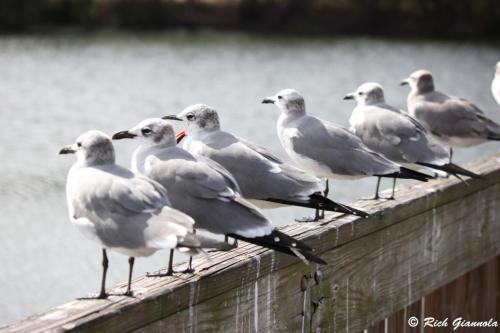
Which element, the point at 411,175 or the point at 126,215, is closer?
the point at 126,215

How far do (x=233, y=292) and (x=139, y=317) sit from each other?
1.19ft

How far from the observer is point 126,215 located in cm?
248

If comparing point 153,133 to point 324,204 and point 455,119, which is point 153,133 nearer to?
point 324,204

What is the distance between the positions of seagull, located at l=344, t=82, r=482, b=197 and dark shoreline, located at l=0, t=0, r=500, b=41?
106 ft

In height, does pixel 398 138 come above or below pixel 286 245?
below

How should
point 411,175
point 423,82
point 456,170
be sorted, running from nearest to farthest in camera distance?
point 411,175 < point 456,170 < point 423,82

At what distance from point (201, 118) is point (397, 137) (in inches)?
46.8

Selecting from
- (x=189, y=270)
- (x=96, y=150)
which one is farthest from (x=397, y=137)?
(x=189, y=270)

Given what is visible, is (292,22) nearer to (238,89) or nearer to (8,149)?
(238,89)

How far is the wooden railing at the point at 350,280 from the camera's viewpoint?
2199 millimetres

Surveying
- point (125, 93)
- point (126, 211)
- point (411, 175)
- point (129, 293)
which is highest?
point (126, 211)

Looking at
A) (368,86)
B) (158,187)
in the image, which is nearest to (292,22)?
(368,86)

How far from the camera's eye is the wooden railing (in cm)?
220

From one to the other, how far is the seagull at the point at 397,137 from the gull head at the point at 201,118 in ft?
3.68
